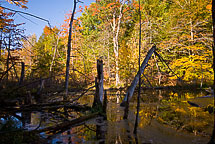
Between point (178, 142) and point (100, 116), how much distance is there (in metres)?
2.75

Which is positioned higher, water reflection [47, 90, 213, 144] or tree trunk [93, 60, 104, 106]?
tree trunk [93, 60, 104, 106]

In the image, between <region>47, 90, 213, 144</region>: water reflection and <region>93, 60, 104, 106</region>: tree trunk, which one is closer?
<region>47, 90, 213, 144</region>: water reflection

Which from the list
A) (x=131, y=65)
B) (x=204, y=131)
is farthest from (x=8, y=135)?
(x=131, y=65)

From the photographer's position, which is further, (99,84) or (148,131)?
(99,84)

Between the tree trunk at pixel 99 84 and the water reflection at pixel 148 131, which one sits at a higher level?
the tree trunk at pixel 99 84

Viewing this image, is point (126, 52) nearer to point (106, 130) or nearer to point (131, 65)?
point (131, 65)

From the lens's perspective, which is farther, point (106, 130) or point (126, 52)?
point (126, 52)

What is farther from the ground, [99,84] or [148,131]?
[99,84]

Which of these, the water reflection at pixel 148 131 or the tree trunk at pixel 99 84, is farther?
the tree trunk at pixel 99 84

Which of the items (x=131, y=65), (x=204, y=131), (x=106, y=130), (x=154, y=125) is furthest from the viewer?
(x=131, y=65)

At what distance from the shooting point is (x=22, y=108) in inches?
162

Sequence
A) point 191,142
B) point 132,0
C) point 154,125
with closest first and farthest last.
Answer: point 191,142 → point 154,125 → point 132,0

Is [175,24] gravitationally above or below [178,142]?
above

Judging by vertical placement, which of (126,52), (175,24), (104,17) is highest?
(104,17)
